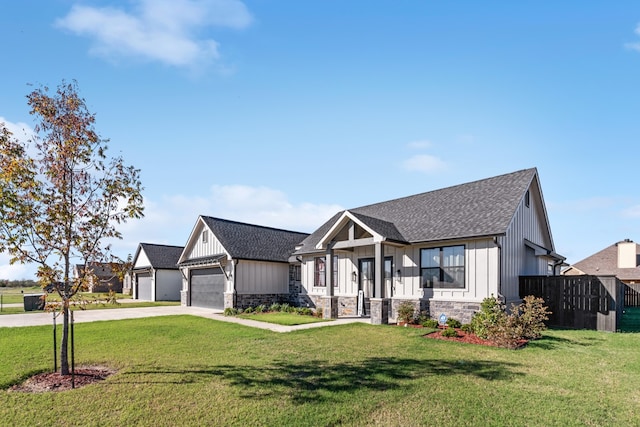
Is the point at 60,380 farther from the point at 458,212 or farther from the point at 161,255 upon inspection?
the point at 161,255

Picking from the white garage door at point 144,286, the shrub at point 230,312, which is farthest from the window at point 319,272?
the white garage door at point 144,286

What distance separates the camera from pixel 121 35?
920 cm

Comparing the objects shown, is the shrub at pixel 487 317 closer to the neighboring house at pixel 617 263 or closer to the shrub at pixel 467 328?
the shrub at pixel 467 328

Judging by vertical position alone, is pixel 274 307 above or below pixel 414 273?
below

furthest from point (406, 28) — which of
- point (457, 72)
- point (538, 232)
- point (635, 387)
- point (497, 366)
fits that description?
point (538, 232)

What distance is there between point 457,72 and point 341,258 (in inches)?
398

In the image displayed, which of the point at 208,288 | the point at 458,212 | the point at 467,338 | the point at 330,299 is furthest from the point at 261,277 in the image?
the point at 467,338

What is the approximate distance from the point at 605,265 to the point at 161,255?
1521 inches

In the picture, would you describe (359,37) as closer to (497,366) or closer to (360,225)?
(360,225)

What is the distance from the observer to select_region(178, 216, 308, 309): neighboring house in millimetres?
21172

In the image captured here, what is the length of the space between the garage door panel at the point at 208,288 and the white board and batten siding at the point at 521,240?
14889 mm

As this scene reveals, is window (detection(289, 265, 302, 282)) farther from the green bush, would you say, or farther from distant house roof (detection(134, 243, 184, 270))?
distant house roof (detection(134, 243, 184, 270))

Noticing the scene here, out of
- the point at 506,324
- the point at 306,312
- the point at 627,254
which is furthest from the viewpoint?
the point at 627,254

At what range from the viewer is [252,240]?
23.5 meters
